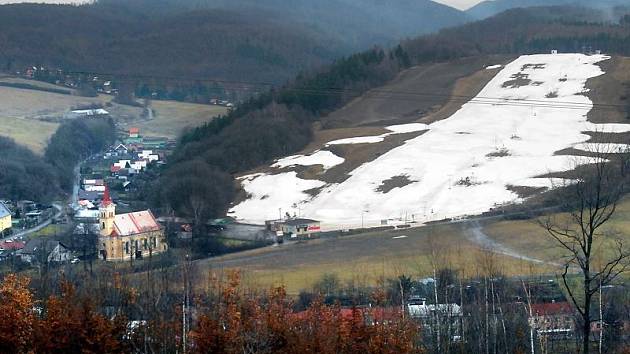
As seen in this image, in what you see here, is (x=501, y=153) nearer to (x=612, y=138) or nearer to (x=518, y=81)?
(x=612, y=138)

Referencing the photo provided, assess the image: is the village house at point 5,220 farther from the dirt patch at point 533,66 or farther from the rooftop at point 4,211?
the dirt patch at point 533,66

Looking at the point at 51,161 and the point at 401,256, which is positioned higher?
the point at 51,161

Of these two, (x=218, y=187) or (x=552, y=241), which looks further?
(x=218, y=187)

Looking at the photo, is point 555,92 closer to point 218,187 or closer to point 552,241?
point 218,187

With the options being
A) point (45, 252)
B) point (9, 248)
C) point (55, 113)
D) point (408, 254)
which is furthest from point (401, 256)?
point (55, 113)

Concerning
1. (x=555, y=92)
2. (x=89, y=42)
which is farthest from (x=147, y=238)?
(x=89, y=42)

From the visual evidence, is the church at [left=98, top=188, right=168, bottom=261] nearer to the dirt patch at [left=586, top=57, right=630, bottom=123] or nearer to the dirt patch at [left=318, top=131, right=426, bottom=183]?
the dirt patch at [left=318, top=131, right=426, bottom=183]

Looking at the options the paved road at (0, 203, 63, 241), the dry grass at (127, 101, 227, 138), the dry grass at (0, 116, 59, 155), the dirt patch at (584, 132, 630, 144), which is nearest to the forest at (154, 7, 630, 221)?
the dry grass at (127, 101, 227, 138)

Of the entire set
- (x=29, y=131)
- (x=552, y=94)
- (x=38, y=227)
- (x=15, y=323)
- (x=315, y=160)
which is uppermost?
(x=552, y=94)
